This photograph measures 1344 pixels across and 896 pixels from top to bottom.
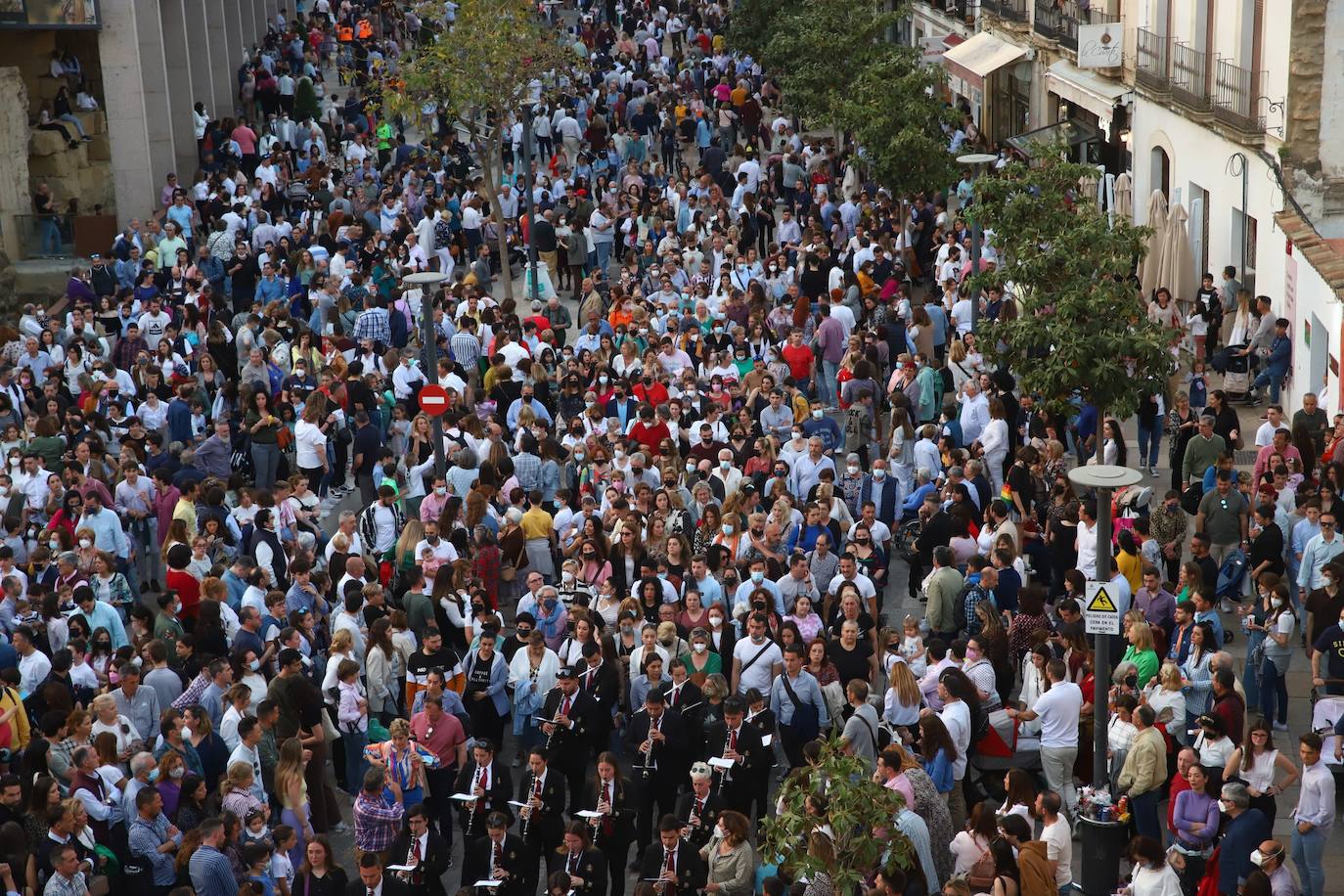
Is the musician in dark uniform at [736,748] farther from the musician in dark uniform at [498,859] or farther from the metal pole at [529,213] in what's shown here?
the metal pole at [529,213]

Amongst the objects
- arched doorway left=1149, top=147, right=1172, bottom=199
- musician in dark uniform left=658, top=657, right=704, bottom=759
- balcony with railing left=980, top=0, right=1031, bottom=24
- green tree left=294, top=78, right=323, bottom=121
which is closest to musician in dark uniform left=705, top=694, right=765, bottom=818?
musician in dark uniform left=658, top=657, right=704, bottom=759

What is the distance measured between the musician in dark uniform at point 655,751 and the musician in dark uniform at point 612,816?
0.37 meters

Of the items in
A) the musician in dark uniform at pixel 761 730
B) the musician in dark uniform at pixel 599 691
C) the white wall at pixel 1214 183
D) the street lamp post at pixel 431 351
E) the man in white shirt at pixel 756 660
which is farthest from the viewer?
the white wall at pixel 1214 183

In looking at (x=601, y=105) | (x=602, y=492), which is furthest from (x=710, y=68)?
(x=602, y=492)

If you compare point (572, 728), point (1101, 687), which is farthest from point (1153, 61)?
point (572, 728)

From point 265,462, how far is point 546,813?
8.20 meters

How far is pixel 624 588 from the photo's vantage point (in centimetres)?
1559

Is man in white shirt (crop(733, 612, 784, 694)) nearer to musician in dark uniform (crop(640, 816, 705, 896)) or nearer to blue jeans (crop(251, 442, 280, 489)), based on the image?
musician in dark uniform (crop(640, 816, 705, 896))

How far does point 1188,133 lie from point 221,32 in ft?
76.5

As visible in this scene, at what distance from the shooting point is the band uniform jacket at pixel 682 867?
11375mm

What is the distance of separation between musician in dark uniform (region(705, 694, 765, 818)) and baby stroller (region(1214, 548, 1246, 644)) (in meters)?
4.87

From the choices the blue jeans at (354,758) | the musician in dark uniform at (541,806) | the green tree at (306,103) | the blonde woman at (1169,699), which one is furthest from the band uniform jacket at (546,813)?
the green tree at (306,103)

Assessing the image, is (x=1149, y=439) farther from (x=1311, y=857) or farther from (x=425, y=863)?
(x=425, y=863)

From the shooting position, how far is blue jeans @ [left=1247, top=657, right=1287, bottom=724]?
14.2 metres
